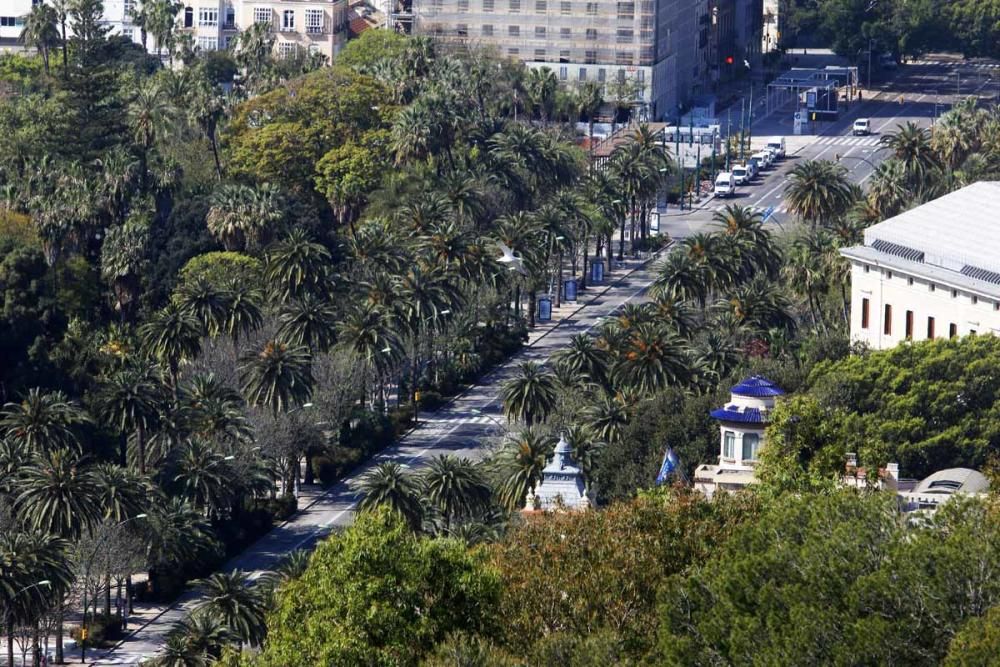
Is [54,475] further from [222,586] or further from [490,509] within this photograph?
[490,509]

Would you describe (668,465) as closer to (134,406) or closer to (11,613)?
(11,613)

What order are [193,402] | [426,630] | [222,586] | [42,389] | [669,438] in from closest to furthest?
1. [426,630]
2. [222,586]
3. [669,438]
4. [193,402]
5. [42,389]

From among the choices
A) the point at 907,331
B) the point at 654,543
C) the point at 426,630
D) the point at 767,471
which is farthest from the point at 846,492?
the point at 907,331

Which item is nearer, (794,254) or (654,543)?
(654,543)

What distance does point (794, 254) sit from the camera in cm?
15975

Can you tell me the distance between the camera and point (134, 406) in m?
139

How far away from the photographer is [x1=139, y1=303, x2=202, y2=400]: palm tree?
14612 centimetres

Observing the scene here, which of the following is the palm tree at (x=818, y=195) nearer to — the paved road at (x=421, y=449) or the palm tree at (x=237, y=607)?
the paved road at (x=421, y=449)

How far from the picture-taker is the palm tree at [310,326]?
15275 cm

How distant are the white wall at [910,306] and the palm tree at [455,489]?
26.0 metres

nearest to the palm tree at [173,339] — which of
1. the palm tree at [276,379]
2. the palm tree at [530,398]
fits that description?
the palm tree at [276,379]

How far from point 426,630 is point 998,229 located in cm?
8287

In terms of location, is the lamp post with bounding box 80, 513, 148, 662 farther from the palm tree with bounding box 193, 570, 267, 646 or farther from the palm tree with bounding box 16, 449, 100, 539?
the palm tree with bounding box 193, 570, 267, 646

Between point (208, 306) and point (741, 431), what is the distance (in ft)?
168
